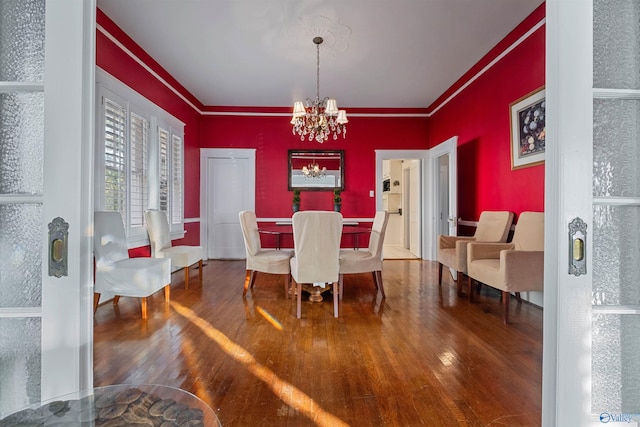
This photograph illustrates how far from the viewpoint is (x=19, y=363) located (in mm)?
962

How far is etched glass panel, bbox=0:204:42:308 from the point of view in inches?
37.8

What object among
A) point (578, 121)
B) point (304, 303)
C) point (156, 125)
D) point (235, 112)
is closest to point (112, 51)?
point (156, 125)

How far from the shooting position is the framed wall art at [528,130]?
3082 millimetres

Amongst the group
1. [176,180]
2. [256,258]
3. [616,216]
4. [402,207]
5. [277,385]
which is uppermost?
[176,180]

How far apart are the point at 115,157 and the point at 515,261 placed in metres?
4.01

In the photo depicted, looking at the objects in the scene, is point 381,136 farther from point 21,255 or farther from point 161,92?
point 21,255

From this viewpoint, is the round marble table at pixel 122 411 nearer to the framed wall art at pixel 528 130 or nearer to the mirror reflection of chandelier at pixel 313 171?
the framed wall art at pixel 528 130

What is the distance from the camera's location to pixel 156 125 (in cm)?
425

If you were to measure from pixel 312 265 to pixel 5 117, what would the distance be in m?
2.20

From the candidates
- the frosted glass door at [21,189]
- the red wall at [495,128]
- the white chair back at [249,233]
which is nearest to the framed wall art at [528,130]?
the red wall at [495,128]

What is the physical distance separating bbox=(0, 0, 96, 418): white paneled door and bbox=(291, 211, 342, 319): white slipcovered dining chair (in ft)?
6.15

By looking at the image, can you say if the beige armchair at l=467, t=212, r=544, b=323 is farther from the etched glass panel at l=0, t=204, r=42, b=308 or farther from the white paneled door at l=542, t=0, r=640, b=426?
the etched glass panel at l=0, t=204, r=42, b=308

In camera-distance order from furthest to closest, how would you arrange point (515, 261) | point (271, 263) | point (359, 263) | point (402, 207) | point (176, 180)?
point (402, 207) → point (176, 180) → point (271, 263) → point (359, 263) → point (515, 261)

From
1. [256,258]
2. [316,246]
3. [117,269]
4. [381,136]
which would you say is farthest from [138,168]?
[381,136]
